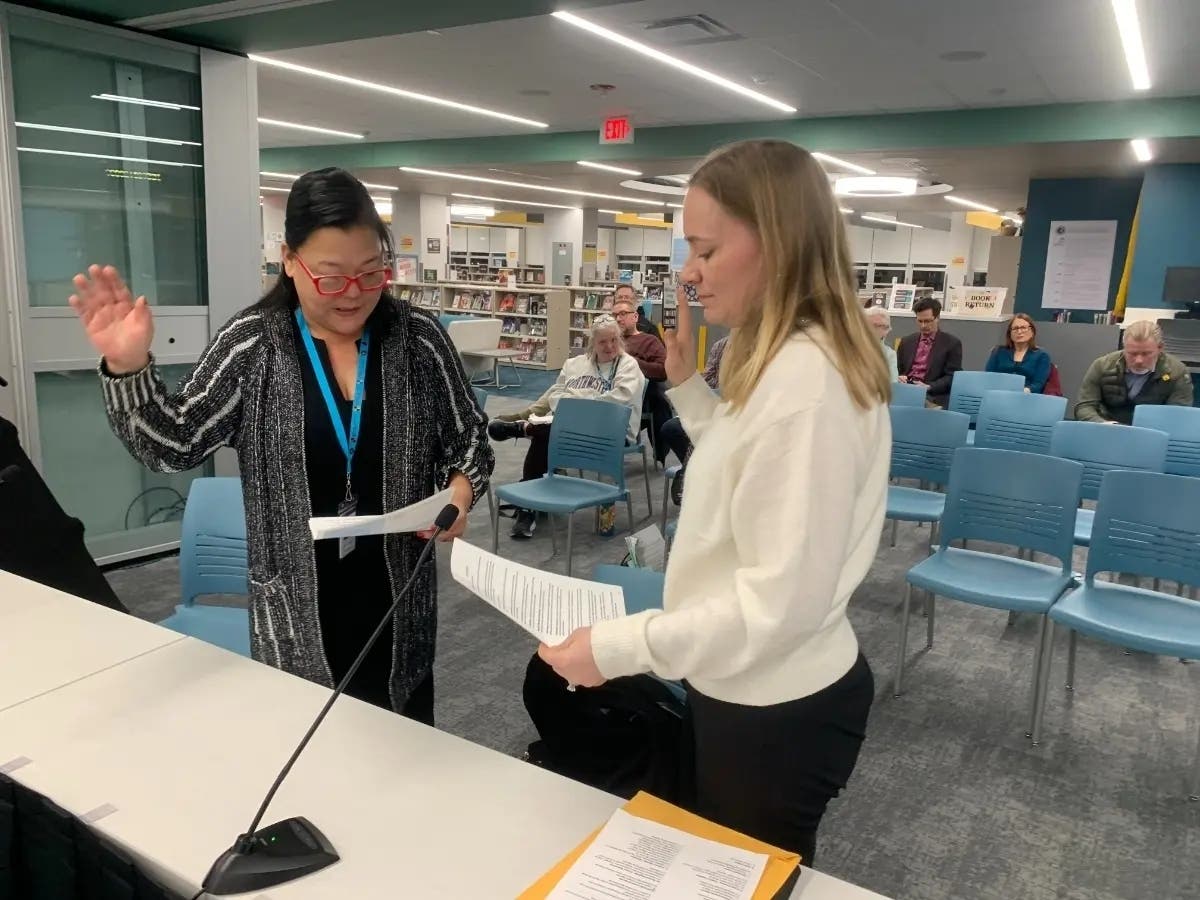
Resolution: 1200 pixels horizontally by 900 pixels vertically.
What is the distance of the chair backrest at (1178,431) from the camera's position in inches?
165

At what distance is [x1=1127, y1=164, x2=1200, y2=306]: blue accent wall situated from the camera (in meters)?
8.18

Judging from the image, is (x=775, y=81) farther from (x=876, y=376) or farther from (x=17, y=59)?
(x=876, y=376)

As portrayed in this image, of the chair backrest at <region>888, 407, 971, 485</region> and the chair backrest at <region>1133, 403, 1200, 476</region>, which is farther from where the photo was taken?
the chair backrest at <region>1133, 403, 1200, 476</region>

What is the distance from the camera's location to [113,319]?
1.26 m

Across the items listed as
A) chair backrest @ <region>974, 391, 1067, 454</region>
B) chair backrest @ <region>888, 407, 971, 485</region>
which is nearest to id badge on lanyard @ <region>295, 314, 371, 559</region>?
chair backrest @ <region>888, 407, 971, 485</region>

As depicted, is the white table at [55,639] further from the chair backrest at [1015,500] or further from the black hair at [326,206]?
the chair backrest at [1015,500]

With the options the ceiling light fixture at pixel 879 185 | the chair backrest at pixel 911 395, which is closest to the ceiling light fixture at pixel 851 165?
the ceiling light fixture at pixel 879 185

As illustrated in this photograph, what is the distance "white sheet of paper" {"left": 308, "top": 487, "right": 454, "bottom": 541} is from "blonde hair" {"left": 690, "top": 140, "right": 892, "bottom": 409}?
496mm

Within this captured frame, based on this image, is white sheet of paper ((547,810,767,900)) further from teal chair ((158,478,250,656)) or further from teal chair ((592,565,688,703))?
teal chair ((158,478,250,656))

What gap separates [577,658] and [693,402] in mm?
596

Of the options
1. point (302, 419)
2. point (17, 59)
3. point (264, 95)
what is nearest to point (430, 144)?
point (264, 95)

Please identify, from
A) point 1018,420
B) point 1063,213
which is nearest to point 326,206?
point 1018,420

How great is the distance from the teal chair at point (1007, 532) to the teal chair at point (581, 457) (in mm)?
1575

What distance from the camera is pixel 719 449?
100cm
